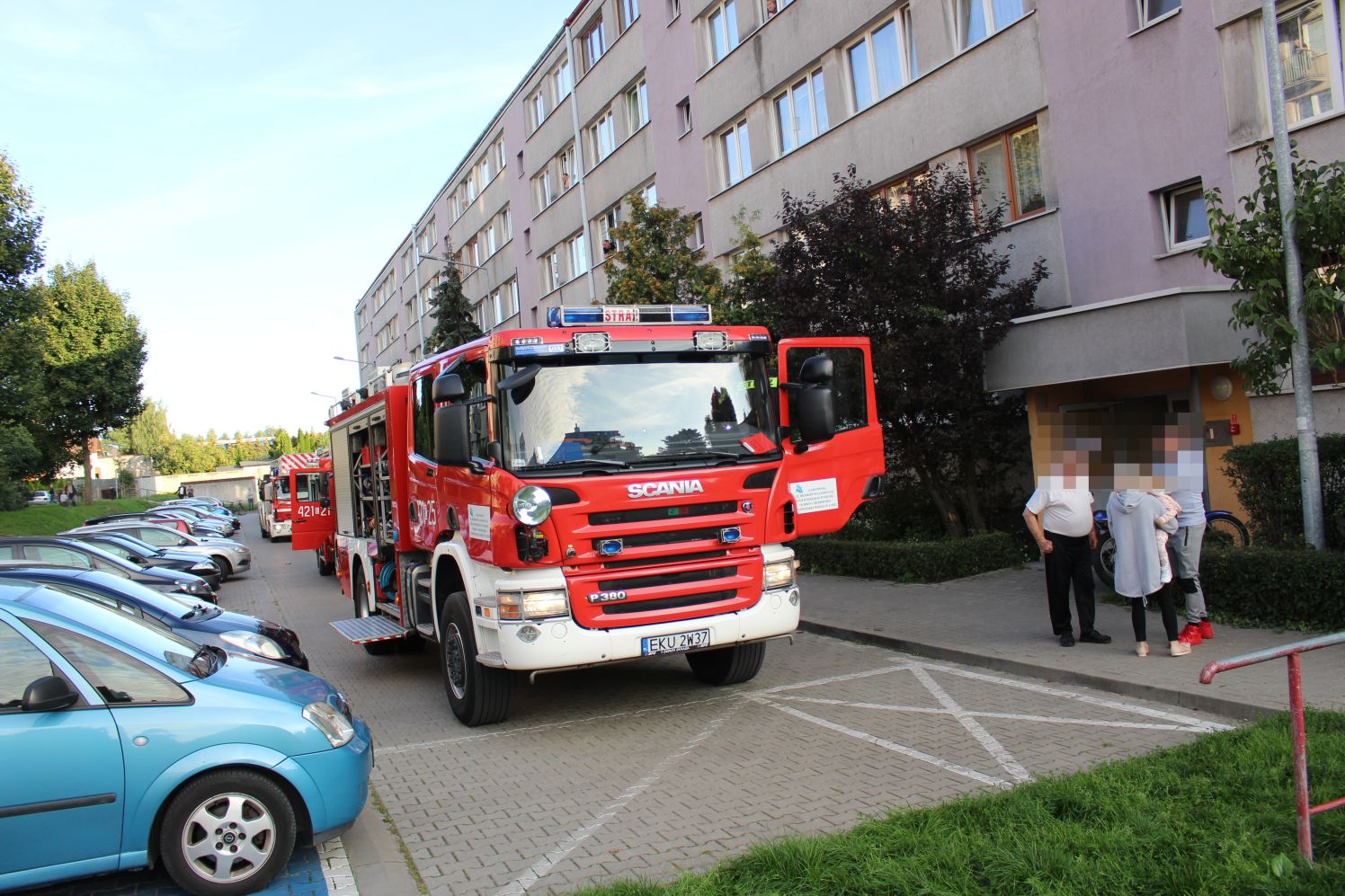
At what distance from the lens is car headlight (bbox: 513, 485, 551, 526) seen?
6387mm

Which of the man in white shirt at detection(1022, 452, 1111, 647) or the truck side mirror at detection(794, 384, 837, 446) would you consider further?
the man in white shirt at detection(1022, 452, 1111, 647)

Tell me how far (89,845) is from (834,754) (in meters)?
3.91

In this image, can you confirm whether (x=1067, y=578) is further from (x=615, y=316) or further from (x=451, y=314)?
(x=451, y=314)

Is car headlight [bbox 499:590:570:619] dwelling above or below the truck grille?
below

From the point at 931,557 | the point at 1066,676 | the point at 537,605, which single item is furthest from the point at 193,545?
the point at 1066,676

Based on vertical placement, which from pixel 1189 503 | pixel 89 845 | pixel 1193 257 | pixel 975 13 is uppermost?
pixel 975 13

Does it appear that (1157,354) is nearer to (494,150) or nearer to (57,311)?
(494,150)

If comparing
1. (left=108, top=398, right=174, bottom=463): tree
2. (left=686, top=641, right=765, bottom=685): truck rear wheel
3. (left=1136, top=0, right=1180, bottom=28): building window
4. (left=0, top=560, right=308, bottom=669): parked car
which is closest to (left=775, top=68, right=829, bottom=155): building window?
(left=1136, top=0, right=1180, bottom=28): building window

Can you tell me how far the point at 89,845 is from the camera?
4.13 m

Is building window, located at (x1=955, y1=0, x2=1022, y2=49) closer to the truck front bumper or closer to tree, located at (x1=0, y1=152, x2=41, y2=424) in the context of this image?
the truck front bumper

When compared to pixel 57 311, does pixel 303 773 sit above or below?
below

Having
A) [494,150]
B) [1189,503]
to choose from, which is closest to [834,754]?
[1189,503]

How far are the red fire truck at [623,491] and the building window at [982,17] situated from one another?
9.14m

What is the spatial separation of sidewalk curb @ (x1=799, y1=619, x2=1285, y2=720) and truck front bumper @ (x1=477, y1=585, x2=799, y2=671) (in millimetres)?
2354
